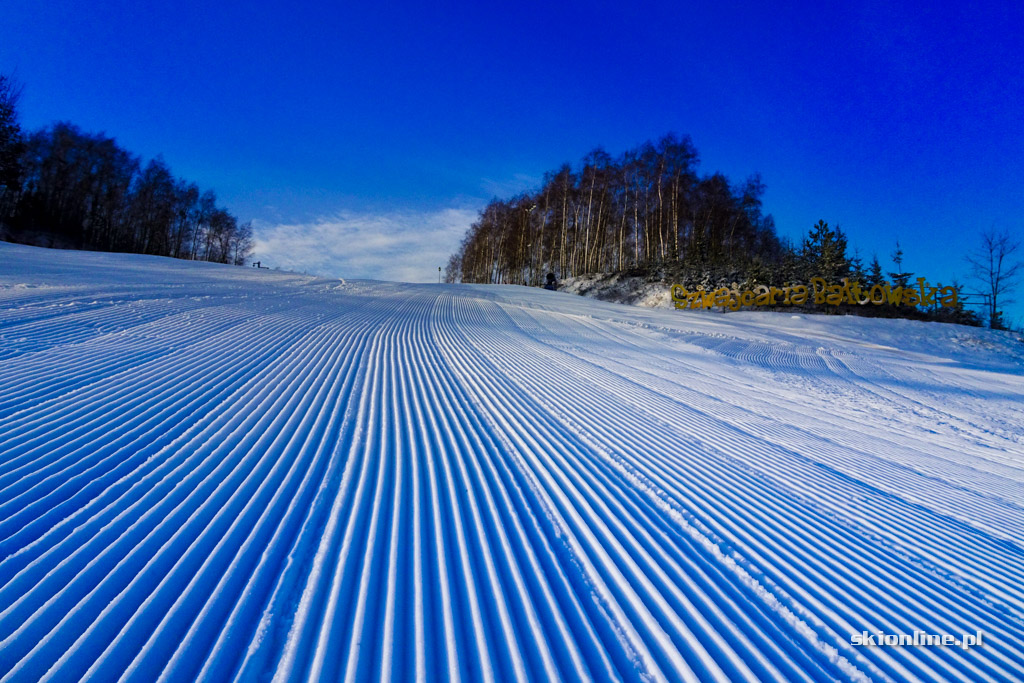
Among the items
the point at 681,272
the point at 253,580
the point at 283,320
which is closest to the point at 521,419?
the point at 253,580

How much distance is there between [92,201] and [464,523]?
4674cm

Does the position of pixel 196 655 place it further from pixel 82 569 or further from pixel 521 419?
pixel 521 419

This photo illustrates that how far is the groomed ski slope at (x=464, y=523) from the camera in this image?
160cm

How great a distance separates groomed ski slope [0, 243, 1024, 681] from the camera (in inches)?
62.8

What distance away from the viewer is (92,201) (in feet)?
113

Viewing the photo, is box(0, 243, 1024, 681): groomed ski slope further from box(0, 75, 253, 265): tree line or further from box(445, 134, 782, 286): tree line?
box(0, 75, 253, 265): tree line

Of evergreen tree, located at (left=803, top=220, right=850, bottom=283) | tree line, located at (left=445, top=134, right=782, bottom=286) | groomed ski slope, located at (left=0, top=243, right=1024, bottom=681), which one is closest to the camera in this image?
groomed ski slope, located at (left=0, top=243, right=1024, bottom=681)

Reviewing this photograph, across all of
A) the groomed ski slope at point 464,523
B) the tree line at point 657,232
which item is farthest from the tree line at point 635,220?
the groomed ski slope at point 464,523

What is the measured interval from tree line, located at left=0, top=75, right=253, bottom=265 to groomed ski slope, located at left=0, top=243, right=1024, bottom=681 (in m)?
34.1

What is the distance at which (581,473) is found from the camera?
129 inches

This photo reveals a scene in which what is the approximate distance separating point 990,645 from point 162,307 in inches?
428

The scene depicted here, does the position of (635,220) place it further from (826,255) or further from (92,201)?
(92,201)

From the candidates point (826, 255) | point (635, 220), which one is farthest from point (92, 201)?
point (826, 255)

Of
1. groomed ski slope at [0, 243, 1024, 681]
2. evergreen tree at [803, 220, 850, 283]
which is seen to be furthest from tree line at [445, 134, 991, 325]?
groomed ski slope at [0, 243, 1024, 681]
